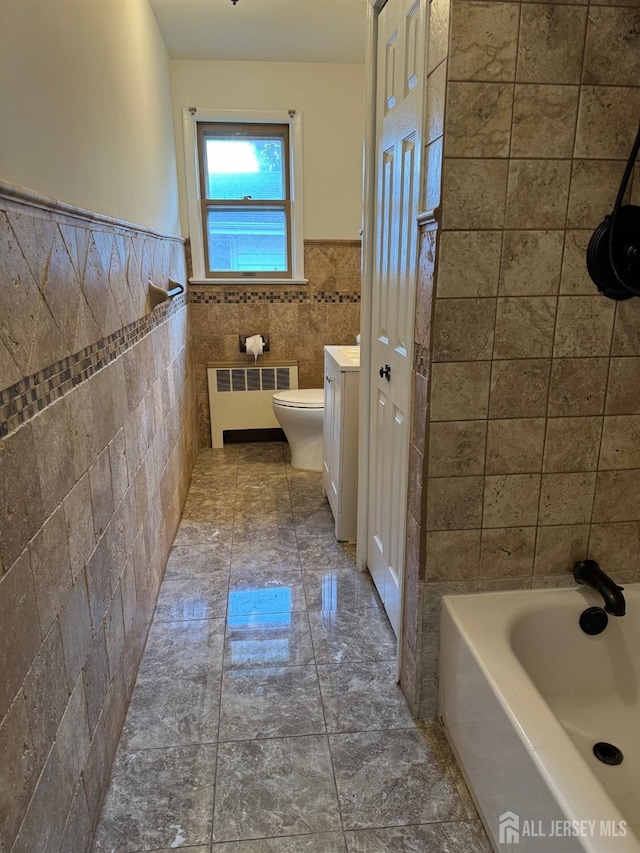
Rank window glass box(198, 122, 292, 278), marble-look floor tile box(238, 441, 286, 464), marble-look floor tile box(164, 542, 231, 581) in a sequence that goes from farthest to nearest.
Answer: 1. marble-look floor tile box(238, 441, 286, 464)
2. window glass box(198, 122, 292, 278)
3. marble-look floor tile box(164, 542, 231, 581)

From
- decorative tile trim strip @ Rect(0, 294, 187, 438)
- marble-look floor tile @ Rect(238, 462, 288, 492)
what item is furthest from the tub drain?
marble-look floor tile @ Rect(238, 462, 288, 492)

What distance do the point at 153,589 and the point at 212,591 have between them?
0.25 m

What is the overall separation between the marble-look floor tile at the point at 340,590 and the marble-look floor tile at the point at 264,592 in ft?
0.14

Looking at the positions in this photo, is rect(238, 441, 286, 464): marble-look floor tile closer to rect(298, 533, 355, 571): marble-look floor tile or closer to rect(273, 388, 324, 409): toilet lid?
rect(273, 388, 324, 409): toilet lid

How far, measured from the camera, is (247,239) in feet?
12.9

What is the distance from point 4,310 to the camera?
39.5 inches

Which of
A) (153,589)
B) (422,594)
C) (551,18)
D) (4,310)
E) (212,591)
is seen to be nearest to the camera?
(4,310)

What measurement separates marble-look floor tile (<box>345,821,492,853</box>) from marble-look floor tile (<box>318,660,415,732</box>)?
0.31m

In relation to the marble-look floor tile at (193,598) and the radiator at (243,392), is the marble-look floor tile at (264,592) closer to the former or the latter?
the marble-look floor tile at (193,598)

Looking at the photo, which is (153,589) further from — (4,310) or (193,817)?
(4,310)

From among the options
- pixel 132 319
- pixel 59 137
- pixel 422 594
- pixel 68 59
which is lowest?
pixel 422 594

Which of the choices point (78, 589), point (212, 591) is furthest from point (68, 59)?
point (212, 591)

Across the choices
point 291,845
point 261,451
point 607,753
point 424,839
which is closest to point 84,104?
point 291,845

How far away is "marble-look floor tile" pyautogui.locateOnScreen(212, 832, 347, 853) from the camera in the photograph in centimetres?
133
